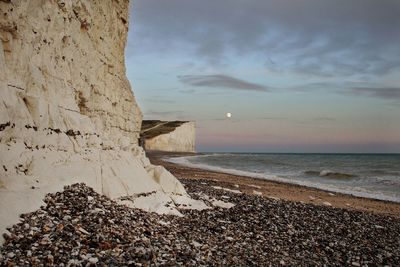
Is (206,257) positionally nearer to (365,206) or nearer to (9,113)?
(9,113)

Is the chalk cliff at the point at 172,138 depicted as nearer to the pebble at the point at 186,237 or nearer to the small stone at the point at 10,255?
the pebble at the point at 186,237

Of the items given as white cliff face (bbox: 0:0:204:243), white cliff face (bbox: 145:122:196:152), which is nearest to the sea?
white cliff face (bbox: 0:0:204:243)

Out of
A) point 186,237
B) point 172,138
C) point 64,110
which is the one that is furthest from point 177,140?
point 186,237

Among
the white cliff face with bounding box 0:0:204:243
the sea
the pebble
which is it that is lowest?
the sea

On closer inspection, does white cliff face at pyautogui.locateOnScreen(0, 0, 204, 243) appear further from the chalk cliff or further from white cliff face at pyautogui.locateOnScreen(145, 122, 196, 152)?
white cliff face at pyautogui.locateOnScreen(145, 122, 196, 152)

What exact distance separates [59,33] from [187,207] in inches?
251

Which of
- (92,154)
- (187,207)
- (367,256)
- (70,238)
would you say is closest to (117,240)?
(70,238)

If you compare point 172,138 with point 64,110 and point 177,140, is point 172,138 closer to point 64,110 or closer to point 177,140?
point 177,140

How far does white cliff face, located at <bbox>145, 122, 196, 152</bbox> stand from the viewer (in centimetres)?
9681

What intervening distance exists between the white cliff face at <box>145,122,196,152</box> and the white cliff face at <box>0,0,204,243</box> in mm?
81791

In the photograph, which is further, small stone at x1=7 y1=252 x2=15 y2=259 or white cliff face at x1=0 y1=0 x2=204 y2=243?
white cliff face at x1=0 y1=0 x2=204 y2=243

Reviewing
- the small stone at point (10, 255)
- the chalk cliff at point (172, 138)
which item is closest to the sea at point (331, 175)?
the small stone at point (10, 255)

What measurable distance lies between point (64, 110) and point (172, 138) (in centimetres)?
9534

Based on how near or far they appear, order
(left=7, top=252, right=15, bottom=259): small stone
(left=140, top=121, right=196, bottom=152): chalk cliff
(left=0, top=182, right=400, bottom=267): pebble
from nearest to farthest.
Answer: (left=7, top=252, right=15, bottom=259): small stone
(left=0, top=182, right=400, bottom=267): pebble
(left=140, top=121, right=196, bottom=152): chalk cliff
